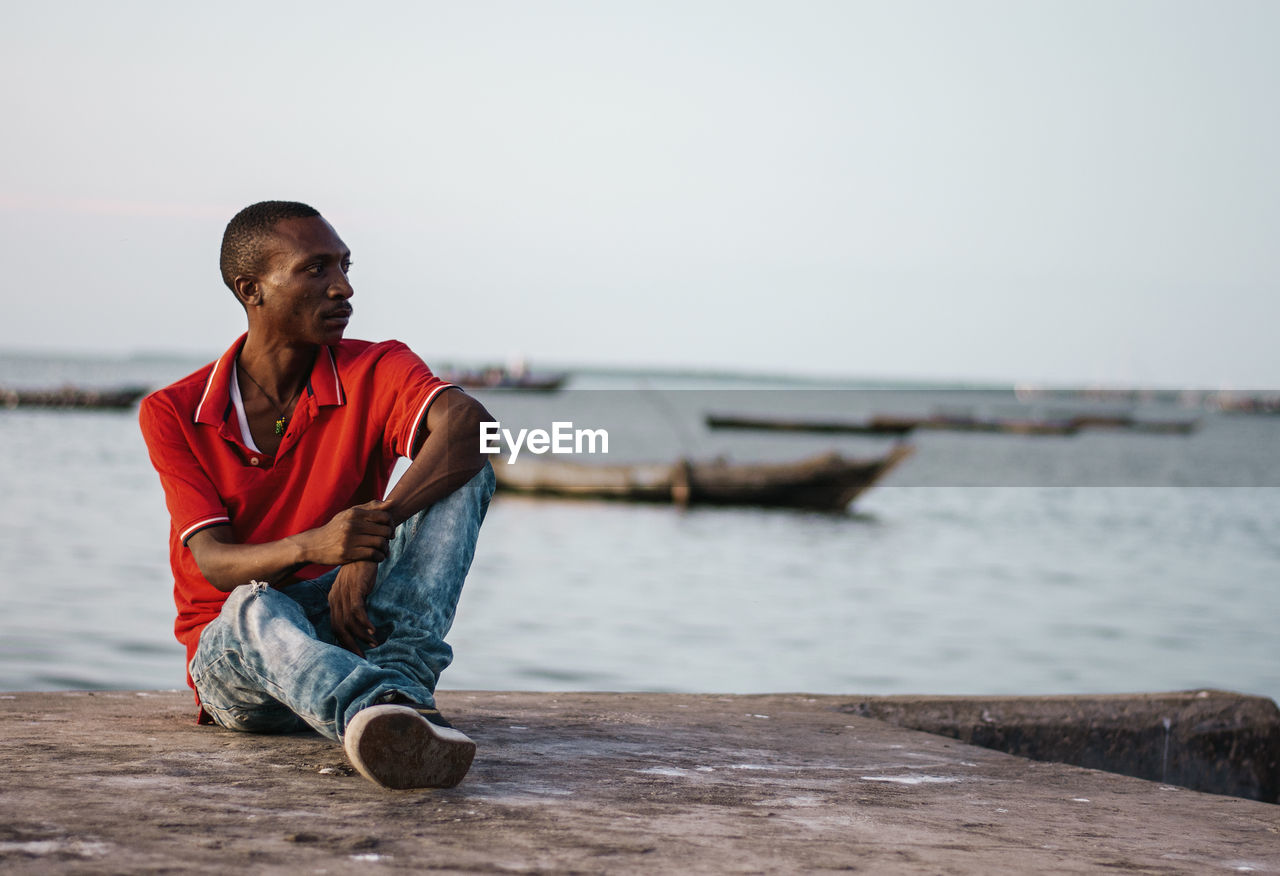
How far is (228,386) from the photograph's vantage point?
2408 mm

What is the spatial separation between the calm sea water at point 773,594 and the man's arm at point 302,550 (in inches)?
200

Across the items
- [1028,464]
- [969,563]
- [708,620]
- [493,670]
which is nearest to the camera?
[493,670]

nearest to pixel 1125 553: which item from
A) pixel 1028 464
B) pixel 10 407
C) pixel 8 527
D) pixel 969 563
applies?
pixel 969 563

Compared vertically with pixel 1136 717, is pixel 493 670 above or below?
below

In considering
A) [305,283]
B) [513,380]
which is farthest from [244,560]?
[513,380]

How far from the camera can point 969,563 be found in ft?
51.0

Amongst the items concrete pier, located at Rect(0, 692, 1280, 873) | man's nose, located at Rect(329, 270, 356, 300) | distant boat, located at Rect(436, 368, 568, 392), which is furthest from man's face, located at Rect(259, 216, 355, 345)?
distant boat, located at Rect(436, 368, 568, 392)

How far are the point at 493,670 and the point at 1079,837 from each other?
20.0 feet

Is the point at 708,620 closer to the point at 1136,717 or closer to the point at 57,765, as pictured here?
the point at 1136,717

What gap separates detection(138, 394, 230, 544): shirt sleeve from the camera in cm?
229

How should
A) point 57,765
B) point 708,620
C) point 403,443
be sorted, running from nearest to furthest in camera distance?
point 57,765 < point 403,443 < point 708,620

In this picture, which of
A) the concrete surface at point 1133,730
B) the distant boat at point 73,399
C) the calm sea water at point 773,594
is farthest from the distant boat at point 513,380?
the concrete surface at point 1133,730

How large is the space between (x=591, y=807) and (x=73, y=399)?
48.1m

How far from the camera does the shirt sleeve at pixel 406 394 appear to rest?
238 cm
